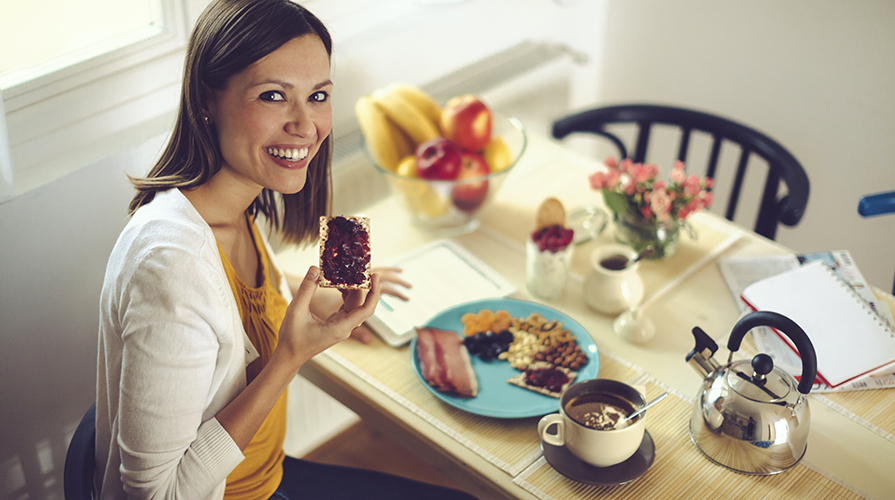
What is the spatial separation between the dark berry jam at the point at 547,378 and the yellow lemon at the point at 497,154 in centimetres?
51

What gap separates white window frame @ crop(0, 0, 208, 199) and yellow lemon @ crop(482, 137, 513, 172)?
0.65 meters

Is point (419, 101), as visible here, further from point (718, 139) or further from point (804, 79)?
point (804, 79)

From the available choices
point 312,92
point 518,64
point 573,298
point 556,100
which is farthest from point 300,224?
point 556,100

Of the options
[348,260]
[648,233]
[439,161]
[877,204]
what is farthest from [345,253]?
[877,204]

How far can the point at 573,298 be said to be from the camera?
4.69ft

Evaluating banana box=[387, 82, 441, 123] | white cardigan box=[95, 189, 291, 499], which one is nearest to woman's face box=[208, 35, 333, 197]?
white cardigan box=[95, 189, 291, 499]

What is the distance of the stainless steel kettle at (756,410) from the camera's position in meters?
1.02

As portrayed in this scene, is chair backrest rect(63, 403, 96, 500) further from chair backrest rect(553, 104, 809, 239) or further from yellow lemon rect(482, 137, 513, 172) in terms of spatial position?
chair backrest rect(553, 104, 809, 239)

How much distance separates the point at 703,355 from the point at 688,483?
20 centimetres

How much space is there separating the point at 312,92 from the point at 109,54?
51 cm

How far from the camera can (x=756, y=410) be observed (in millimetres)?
1029

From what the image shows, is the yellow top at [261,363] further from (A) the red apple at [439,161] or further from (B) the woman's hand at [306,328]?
(A) the red apple at [439,161]

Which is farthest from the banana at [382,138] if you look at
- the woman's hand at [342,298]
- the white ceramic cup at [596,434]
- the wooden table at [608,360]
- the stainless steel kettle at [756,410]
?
the stainless steel kettle at [756,410]

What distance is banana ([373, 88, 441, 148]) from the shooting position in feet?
5.23
